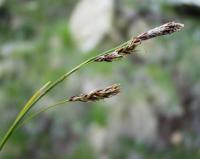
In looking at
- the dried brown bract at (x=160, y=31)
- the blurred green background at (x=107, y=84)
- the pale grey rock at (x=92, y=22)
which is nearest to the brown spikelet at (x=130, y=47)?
the dried brown bract at (x=160, y=31)

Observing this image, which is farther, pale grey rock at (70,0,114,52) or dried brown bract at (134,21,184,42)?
pale grey rock at (70,0,114,52)

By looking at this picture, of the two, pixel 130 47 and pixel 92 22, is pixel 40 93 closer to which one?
pixel 130 47

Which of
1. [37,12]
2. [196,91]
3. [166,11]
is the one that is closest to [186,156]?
[196,91]

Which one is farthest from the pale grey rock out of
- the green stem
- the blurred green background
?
the green stem

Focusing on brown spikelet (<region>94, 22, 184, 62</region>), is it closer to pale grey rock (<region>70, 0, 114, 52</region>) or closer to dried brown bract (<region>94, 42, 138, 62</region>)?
dried brown bract (<region>94, 42, 138, 62</region>)

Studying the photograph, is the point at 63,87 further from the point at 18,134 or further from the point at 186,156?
the point at 186,156

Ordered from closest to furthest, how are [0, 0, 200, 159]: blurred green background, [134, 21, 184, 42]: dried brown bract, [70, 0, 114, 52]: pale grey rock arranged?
[134, 21, 184, 42]: dried brown bract, [0, 0, 200, 159]: blurred green background, [70, 0, 114, 52]: pale grey rock

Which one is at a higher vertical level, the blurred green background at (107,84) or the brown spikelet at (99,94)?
the blurred green background at (107,84)

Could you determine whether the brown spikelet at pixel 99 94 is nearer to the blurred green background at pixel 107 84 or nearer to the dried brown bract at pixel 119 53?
the dried brown bract at pixel 119 53
